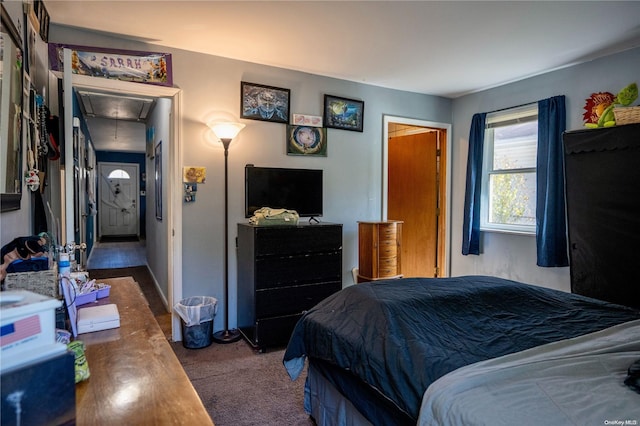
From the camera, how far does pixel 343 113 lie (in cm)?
393

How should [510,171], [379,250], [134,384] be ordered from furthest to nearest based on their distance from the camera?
A: [510,171], [379,250], [134,384]

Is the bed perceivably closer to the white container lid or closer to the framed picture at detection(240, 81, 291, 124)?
the white container lid

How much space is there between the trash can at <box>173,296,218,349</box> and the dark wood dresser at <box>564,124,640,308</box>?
2.97 metres

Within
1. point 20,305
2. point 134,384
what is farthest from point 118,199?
point 20,305

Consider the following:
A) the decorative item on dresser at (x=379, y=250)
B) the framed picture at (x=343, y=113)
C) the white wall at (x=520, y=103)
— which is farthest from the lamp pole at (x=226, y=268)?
the white wall at (x=520, y=103)

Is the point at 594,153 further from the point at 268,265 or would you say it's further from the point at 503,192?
the point at 268,265

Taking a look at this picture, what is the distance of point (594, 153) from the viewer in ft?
9.03

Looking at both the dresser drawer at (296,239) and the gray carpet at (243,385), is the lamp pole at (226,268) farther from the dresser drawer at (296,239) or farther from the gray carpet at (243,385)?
the dresser drawer at (296,239)

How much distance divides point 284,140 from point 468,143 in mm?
2252

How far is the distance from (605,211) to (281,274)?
8.16ft

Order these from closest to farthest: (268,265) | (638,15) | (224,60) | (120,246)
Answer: (638,15), (268,265), (224,60), (120,246)

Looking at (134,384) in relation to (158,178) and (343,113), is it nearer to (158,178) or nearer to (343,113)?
(343,113)

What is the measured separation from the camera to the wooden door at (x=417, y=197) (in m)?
4.77

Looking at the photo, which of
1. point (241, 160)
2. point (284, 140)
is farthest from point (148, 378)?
point (284, 140)
